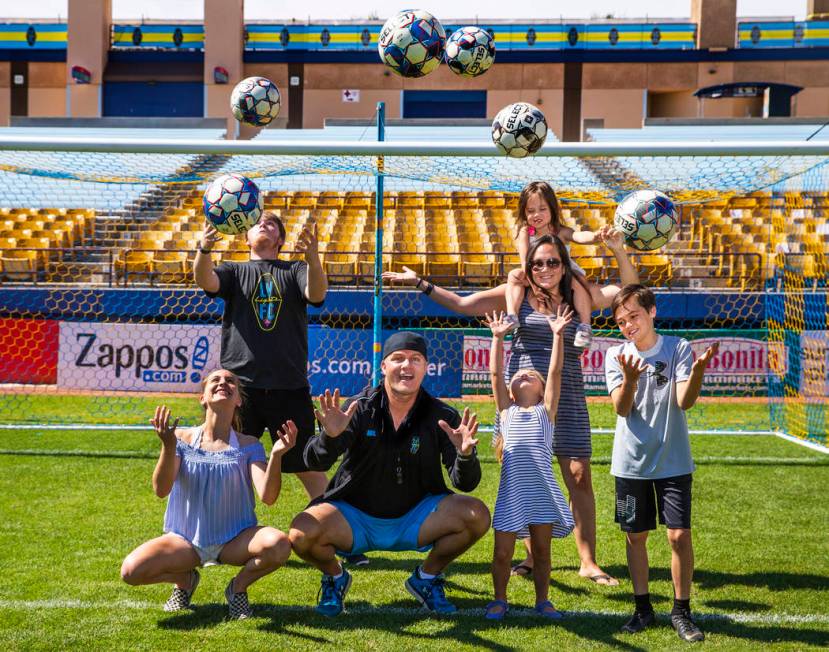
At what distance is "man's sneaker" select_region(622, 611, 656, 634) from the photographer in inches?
159

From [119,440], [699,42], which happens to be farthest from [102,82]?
[119,440]

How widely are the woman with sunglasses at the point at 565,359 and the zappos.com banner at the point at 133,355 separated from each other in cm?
777

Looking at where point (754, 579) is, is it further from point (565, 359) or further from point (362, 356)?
point (362, 356)

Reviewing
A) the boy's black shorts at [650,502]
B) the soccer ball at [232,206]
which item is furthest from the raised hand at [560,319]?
the soccer ball at [232,206]

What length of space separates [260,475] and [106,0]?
3022 cm

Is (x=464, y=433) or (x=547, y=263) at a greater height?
(x=547, y=263)

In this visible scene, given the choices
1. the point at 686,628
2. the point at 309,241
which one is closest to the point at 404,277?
the point at 309,241

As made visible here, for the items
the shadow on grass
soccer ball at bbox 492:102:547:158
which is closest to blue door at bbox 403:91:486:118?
soccer ball at bbox 492:102:547:158

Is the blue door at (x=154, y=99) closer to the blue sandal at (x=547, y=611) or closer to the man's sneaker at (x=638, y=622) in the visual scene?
the blue sandal at (x=547, y=611)

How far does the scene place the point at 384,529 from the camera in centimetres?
434

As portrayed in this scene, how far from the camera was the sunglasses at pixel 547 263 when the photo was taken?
4738 mm

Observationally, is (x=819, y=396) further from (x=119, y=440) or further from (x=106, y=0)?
(x=106, y=0)

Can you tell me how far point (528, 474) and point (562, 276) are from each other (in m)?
1.12

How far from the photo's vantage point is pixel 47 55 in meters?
30.8
